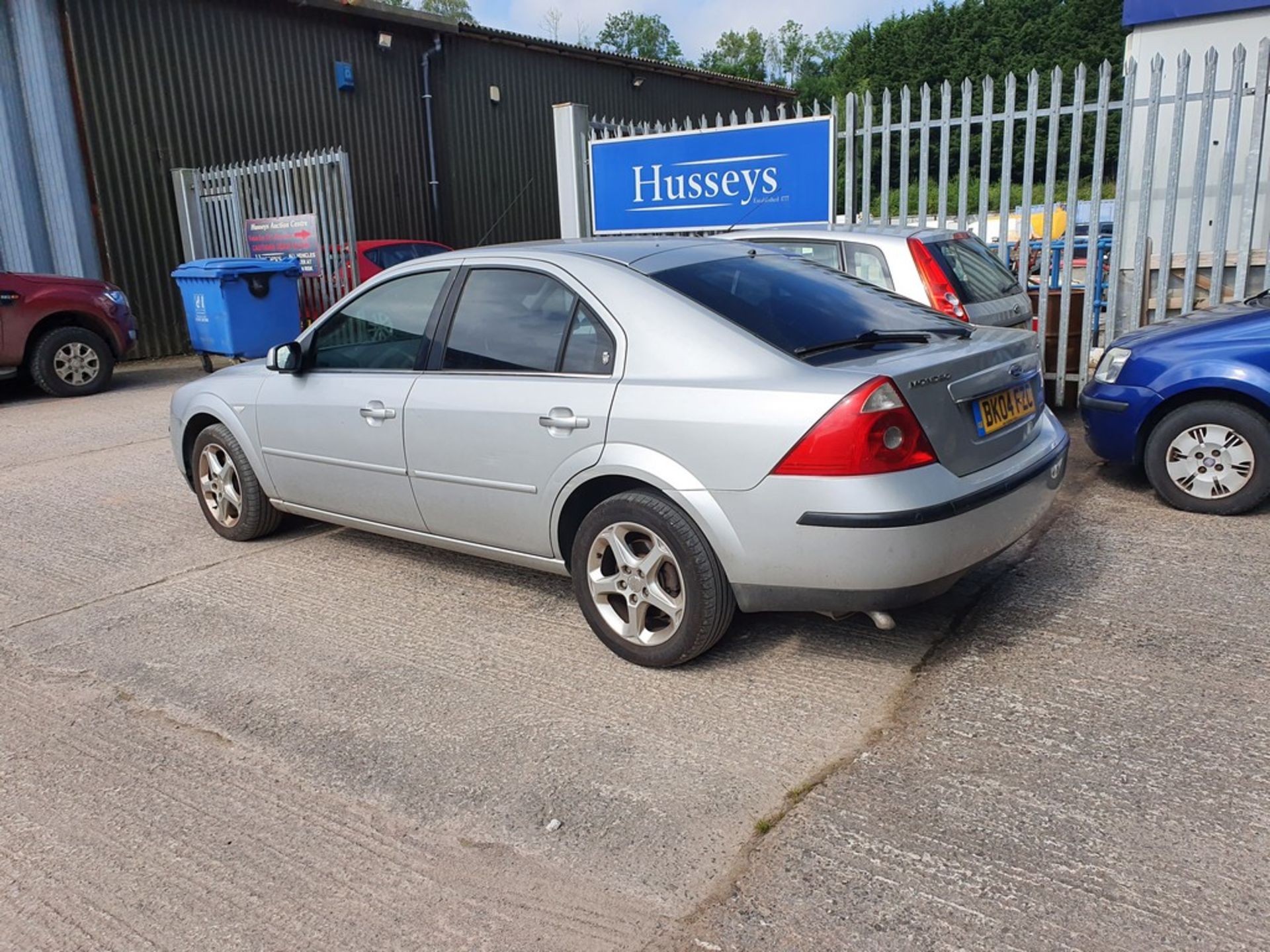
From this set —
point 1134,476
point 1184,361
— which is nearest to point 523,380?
point 1184,361

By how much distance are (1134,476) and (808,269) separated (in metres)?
3.00

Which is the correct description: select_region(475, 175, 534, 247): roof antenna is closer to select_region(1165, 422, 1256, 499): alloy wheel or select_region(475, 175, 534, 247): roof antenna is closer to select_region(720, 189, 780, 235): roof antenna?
select_region(720, 189, 780, 235): roof antenna

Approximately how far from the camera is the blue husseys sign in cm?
889

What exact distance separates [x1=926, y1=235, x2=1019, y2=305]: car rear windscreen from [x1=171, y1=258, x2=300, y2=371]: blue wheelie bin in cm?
768

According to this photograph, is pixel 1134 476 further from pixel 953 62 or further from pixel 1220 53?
pixel 953 62

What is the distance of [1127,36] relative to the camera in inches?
462

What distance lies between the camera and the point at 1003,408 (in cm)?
374

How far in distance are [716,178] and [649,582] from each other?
21.8 feet

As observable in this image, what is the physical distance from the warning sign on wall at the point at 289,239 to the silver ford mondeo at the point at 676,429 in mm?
8533

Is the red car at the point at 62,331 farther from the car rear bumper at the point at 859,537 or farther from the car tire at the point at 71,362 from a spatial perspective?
the car rear bumper at the point at 859,537

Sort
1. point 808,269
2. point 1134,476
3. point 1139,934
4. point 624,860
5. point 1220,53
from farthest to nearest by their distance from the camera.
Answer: point 1220,53, point 1134,476, point 808,269, point 624,860, point 1139,934

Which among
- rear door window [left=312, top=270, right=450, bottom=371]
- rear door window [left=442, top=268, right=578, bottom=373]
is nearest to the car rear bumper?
rear door window [left=442, top=268, right=578, bottom=373]

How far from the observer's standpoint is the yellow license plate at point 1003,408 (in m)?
3.59

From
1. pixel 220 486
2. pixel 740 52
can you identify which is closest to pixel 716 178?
pixel 220 486
